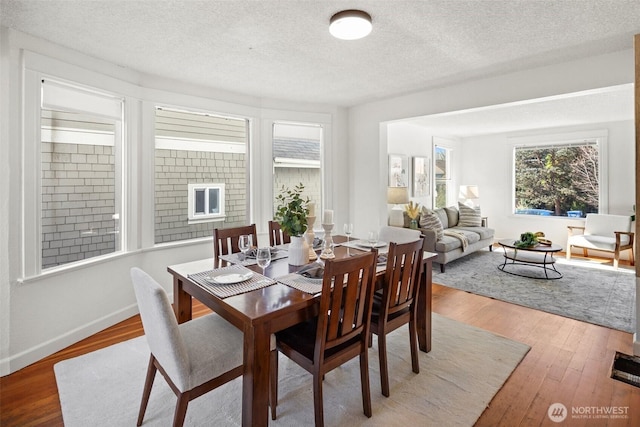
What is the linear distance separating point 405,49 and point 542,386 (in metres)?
2.78

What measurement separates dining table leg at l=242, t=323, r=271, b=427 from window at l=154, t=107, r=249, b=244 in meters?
2.59

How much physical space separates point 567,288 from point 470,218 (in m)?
2.31

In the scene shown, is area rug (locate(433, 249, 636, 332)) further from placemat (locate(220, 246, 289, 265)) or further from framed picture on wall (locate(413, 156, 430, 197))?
placemat (locate(220, 246, 289, 265))

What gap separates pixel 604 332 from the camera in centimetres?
290

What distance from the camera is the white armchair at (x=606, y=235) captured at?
493cm

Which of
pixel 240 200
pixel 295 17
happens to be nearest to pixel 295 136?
pixel 240 200

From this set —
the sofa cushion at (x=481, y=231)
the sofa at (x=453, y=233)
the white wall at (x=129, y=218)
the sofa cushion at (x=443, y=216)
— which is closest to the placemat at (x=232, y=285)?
the white wall at (x=129, y=218)

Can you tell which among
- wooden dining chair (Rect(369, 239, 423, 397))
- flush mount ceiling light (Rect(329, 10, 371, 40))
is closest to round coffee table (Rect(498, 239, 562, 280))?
wooden dining chair (Rect(369, 239, 423, 397))

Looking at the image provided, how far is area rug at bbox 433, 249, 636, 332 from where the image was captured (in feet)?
10.8

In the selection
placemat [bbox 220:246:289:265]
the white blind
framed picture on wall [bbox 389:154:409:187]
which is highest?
the white blind

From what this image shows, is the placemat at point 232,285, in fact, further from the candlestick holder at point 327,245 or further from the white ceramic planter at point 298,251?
the candlestick holder at point 327,245

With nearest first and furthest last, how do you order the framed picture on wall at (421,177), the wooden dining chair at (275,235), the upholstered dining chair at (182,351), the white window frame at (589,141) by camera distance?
the upholstered dining chair at (182,351)
the wooden dining chair at (275,235)
the white window frame at (589,141)
the framed picture on wall at (421,177)

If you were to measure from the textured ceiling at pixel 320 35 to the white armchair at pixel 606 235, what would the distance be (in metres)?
3.56

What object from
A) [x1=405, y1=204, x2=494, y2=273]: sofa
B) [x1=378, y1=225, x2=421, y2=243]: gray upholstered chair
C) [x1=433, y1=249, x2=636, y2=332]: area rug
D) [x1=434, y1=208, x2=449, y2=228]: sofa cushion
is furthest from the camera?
[x1=434, y1=208, x2=449, y2=228]: sofa cushion
